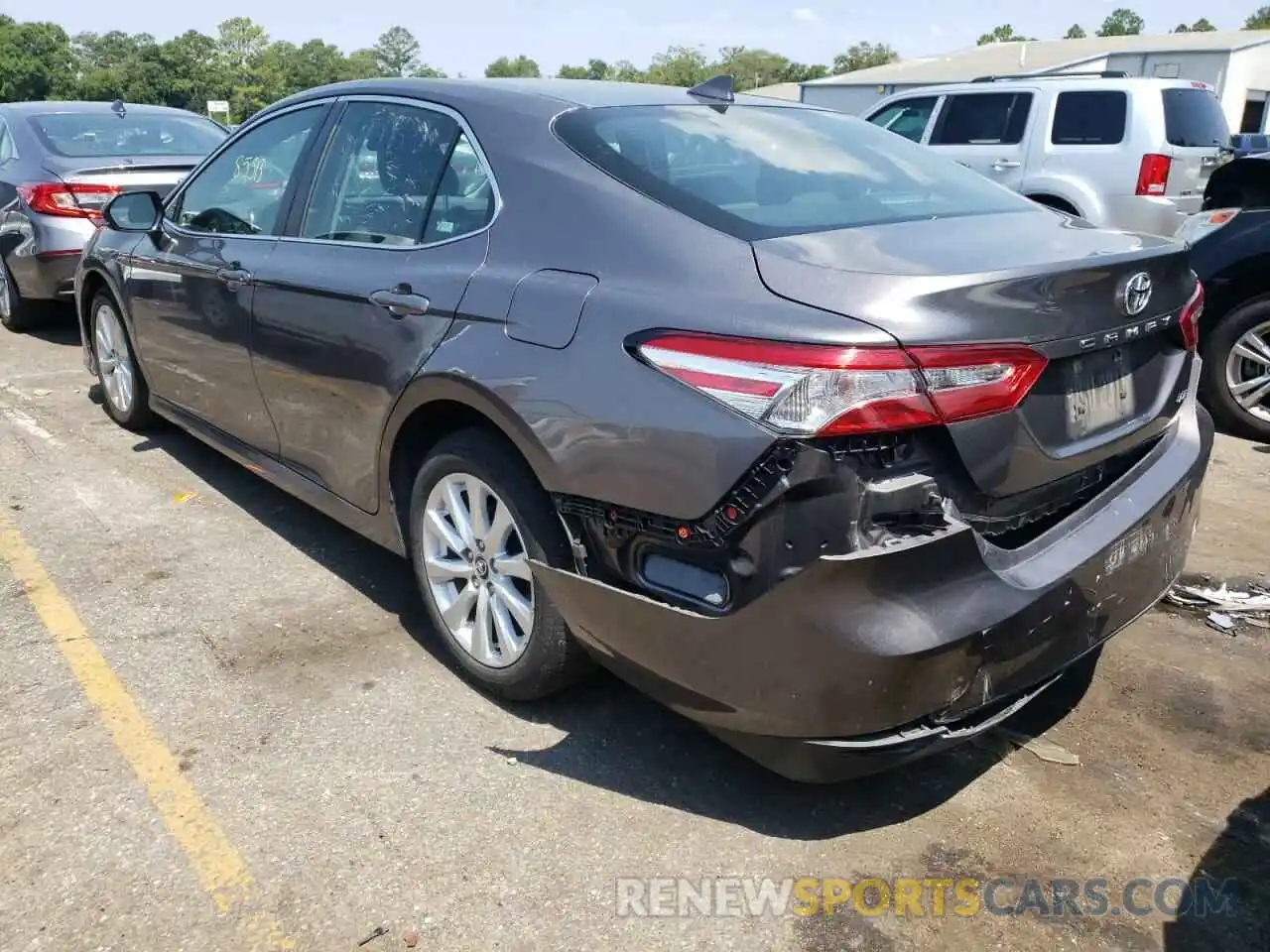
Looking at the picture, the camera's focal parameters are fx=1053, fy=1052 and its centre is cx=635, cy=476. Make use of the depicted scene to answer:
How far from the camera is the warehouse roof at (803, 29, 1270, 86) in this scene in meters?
31.6

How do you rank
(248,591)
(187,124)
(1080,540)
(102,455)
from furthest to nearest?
(187,124), (102,455), (248,591), (1080,540)

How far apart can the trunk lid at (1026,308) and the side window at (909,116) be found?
8.12 m

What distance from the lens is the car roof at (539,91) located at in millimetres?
3061

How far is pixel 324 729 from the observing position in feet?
9.72

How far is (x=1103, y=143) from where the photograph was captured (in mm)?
8742

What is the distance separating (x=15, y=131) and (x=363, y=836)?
24.5 feet

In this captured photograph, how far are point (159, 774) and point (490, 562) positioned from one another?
1019 millimetres

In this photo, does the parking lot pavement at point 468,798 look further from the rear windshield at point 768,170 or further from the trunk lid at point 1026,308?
the rear windshield at point 768,170

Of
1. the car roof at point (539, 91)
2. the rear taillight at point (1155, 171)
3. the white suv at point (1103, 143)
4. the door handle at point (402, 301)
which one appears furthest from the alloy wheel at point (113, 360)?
the rear taillight at point (1155, 171)

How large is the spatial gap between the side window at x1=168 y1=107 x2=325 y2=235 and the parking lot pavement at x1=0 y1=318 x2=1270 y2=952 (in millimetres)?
1408

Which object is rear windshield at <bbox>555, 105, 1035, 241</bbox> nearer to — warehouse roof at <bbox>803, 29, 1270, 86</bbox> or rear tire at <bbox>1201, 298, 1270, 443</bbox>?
rear tire at <bbox>1201, 298, 1270, 443</bbox>

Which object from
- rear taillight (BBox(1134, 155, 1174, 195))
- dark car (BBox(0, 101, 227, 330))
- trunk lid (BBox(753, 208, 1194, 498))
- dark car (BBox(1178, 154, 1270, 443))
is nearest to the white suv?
rear taillight (BBox(1134, 155, 1174, 195))

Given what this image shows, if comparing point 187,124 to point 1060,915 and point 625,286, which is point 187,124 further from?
point 1060,915

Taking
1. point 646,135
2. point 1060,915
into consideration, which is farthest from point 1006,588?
point 646,135
